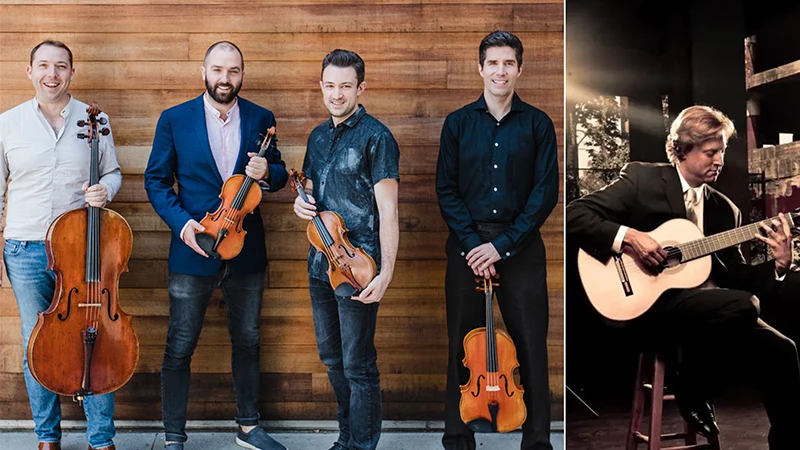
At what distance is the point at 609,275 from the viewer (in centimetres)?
337

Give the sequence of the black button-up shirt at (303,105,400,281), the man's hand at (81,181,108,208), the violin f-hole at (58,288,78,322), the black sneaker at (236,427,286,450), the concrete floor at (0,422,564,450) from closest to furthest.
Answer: the violin f-hole at (58,288,78,322), the man's hand at (81,181,108,208), the black button-up shirt at (303,105,400,281), the black sneaker at (236,427,286,450), the concrete floor at (0,422,564,450)

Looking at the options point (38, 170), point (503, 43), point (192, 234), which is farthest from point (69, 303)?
point (503, 43)

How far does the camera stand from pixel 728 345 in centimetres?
336

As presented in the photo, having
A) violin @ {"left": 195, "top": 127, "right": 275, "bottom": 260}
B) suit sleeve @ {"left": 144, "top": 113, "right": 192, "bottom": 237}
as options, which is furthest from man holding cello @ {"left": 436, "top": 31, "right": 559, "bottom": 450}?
suit sleeve @ {"left": 144, "top": 113, "right": 192, "bottom": 237}

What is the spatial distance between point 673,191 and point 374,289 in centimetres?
132

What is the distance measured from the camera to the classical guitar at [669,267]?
A: 10.9ft

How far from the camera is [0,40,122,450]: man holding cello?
3365 millimetres

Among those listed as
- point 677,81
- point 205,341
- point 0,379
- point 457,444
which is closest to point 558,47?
point 677,81

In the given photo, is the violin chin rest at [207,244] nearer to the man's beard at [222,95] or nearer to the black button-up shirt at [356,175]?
the black button-up shirt at [356,175]

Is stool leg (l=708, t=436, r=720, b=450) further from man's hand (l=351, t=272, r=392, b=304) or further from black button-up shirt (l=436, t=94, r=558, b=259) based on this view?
man's hand (l=351, t=272, r=392, b=304)

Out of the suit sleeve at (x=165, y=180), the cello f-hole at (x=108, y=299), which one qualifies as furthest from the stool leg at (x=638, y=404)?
the cello f-hole at (x=108, y=299)

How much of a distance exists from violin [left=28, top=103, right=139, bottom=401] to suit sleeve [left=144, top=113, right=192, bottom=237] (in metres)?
0.17

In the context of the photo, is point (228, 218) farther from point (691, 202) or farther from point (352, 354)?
point (691, 202)

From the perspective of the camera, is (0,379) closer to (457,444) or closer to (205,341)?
(205,341)
